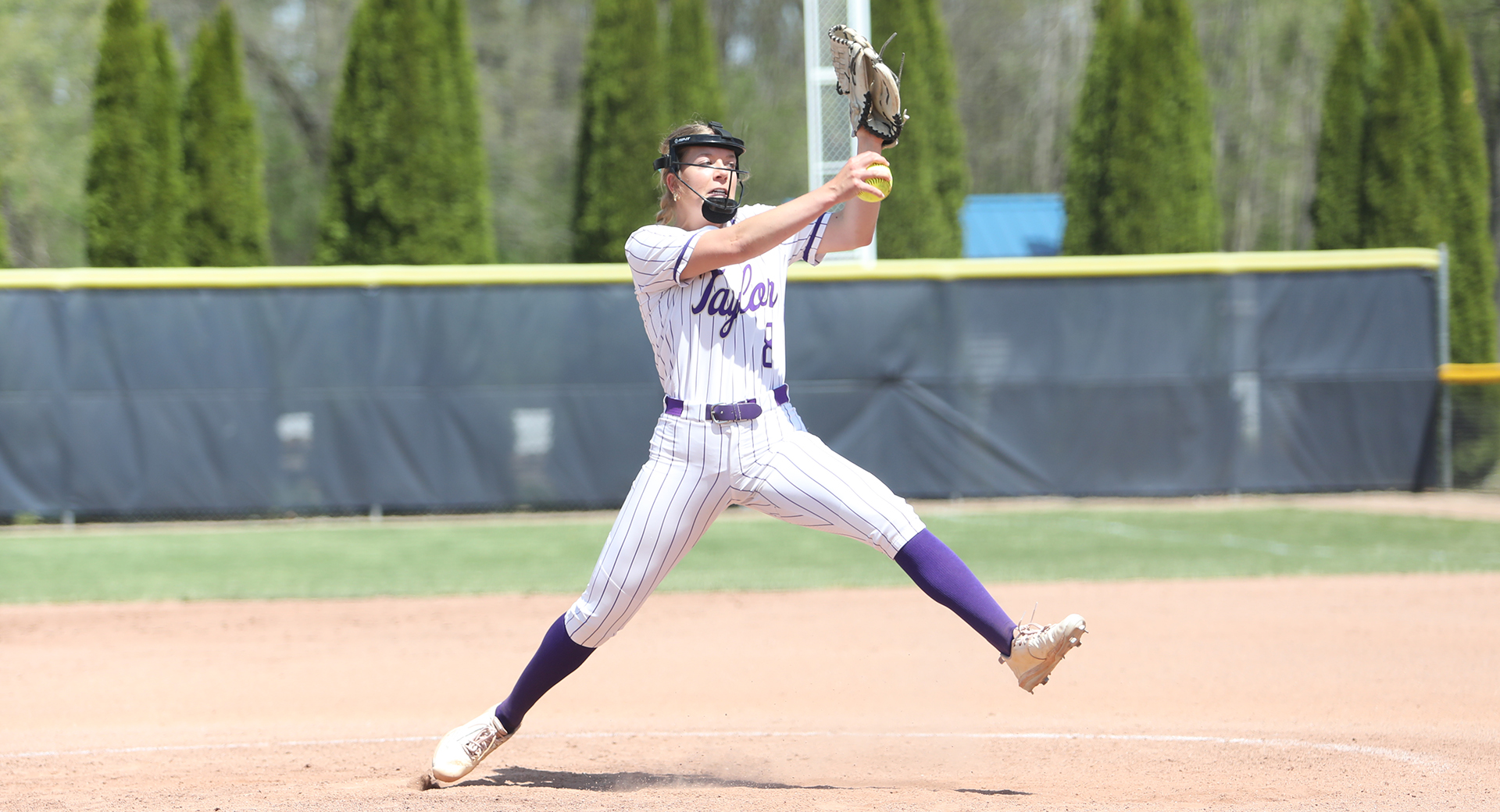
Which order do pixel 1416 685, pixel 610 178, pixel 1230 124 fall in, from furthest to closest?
1. pixel 1230 124
2. pixel 610 178
3. pixel 1416 685

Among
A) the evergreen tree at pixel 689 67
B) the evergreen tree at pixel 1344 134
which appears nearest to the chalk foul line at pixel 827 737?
the evergreen tree at pixel 689 67

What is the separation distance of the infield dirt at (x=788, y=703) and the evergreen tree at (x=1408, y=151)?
22.2 feet

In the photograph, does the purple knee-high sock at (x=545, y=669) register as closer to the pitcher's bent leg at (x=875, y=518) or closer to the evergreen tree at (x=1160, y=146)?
the pitcher's bent leg at (x=875, y=518)

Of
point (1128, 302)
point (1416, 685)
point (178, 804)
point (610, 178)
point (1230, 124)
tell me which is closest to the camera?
point (178, 804)

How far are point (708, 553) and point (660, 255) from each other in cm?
625

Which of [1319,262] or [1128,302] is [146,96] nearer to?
[1128,302]

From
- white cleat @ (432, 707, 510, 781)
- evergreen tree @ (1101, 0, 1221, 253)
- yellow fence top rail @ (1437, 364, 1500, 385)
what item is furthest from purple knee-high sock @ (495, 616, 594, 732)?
evergreen tree @ (1101, 0, 1221, 253)

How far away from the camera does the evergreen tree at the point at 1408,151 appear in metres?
13.5

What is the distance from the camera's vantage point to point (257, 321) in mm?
11062

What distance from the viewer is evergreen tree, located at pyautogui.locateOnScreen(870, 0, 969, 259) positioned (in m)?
13.4

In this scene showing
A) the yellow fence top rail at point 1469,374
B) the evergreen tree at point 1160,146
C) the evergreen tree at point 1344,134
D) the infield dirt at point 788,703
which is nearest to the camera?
the infield dirt at point 788,703

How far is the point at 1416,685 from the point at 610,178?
962 cm

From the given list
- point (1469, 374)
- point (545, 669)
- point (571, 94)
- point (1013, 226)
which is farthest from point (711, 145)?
point (571, 94)

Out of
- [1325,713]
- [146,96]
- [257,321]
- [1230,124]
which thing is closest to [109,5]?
[146,96]
